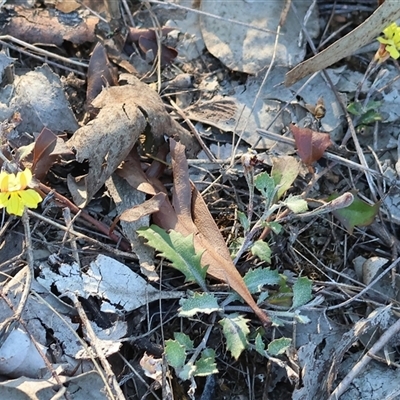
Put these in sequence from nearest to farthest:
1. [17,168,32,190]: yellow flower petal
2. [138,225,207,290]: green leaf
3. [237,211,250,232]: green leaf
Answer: [17,168,32,190]: yellow flower petal < [138,225,207,290]: green leaf < [237,211,250,232]: green leaf

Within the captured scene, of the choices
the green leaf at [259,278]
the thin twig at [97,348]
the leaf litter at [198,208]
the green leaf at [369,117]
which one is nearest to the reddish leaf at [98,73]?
the leaf litter at [198,208]

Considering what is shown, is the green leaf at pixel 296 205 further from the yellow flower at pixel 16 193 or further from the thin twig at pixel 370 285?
the yellow flower at pixel 16 193

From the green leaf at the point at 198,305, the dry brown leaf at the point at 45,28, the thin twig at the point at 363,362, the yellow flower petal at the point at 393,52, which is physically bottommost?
the thin twig at the point at 363,362

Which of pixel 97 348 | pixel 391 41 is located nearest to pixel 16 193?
pixel 97 348

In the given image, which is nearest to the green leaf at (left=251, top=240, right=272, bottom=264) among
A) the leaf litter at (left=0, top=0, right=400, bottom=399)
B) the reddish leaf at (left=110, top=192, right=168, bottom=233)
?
the leaf litter at (left=0, top=0, right=400, bottom=399)

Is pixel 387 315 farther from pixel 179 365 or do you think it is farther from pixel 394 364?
pixel 179 365

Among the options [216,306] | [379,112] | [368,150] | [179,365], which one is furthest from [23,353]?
[379,112]

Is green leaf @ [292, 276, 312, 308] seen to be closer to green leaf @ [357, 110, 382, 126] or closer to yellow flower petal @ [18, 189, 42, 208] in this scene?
green leaf @ [357, 110, 382, 126]
